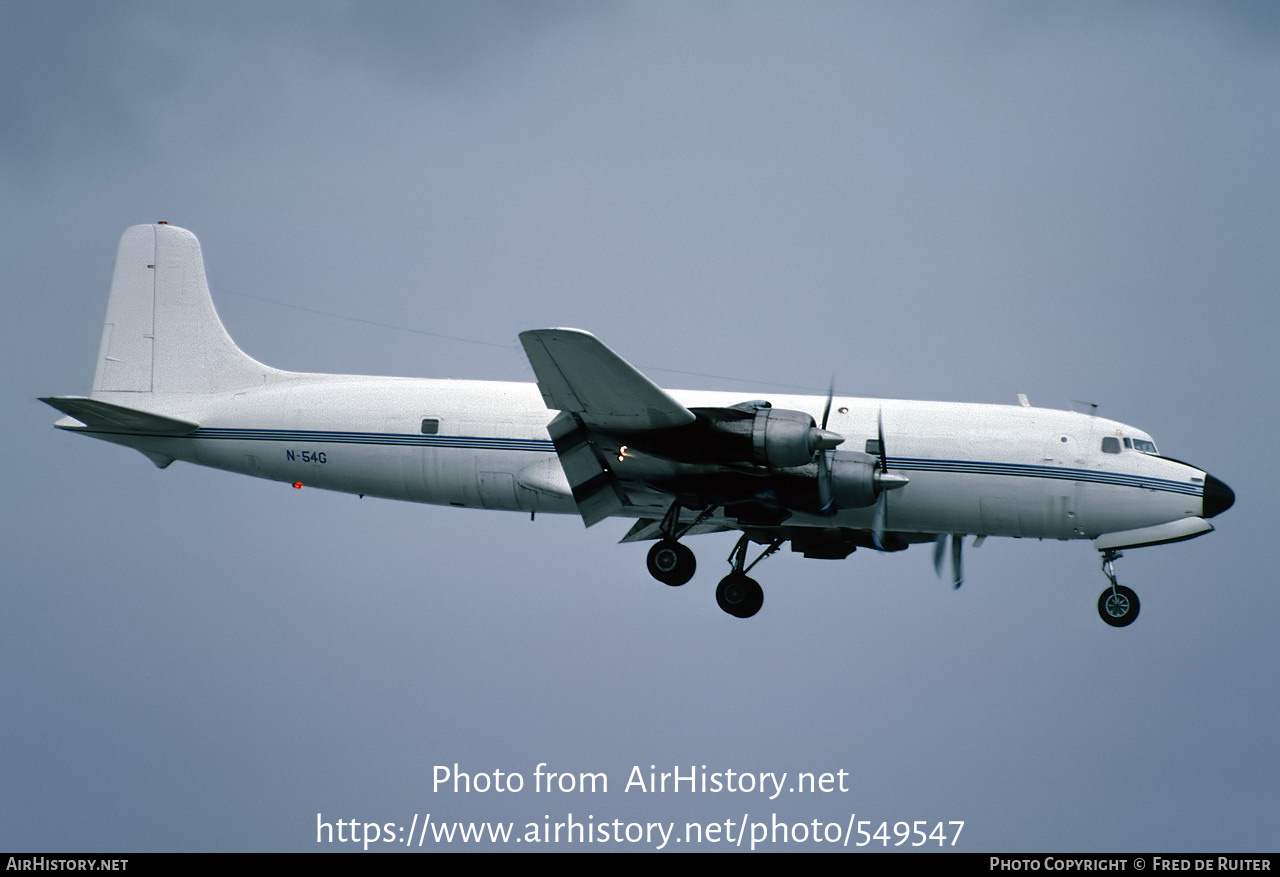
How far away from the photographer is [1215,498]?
2617 cm

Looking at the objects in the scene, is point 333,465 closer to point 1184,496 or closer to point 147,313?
point 147,313

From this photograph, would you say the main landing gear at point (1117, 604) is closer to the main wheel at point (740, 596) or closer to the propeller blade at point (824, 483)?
the propeller blade at point (824, 483)

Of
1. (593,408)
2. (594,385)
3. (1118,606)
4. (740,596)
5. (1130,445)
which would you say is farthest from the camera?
(740,596)

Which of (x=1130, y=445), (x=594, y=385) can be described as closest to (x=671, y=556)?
(x=594, y=385)

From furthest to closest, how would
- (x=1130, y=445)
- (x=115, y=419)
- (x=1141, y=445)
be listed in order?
(x=115, y=419) < (x=1141, y=445) < (x=1130, y=445)

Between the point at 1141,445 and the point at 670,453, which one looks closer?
the point at 670,453

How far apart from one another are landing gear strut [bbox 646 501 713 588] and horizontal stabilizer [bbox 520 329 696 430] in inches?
103

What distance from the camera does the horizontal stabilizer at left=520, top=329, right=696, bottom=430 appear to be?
22766mm

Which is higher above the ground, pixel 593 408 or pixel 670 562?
pixel 593 408

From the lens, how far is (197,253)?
3144 centimetres

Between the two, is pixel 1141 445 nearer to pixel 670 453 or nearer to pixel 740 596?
pixel 740 596

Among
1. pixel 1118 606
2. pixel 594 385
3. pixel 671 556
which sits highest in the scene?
pixel 594 385

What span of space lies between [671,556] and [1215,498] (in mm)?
10125

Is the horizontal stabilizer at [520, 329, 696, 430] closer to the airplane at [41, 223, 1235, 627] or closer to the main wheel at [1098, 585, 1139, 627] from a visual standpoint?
the airplane at [41, 223, 1235, 627]
